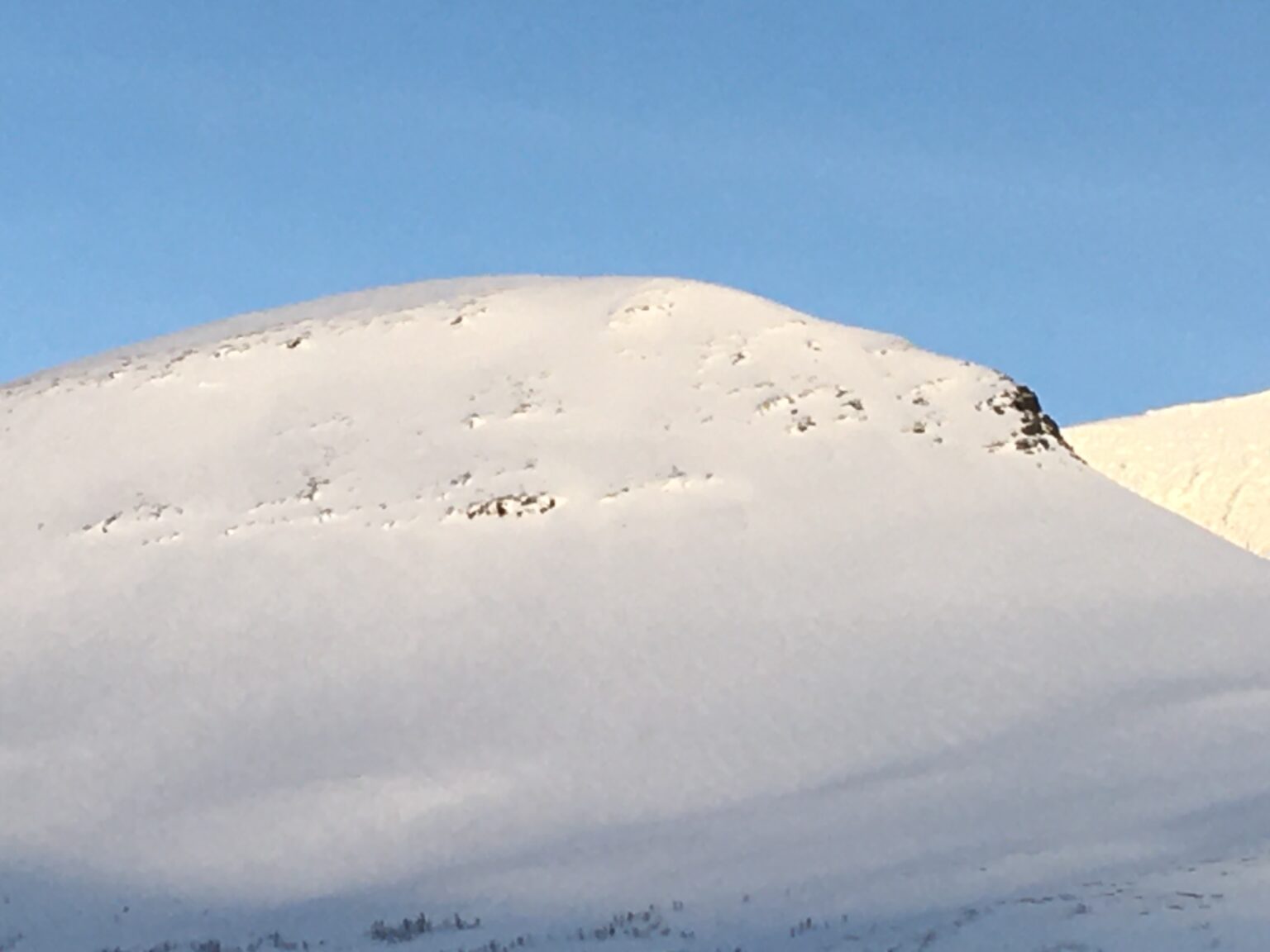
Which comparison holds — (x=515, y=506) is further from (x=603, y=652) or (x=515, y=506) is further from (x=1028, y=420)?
(x=1028, y=420)

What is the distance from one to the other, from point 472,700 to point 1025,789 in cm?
967

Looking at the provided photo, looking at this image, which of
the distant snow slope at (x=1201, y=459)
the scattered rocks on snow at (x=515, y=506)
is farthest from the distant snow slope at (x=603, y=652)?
the distant snow slope at (x=1201, y=459)

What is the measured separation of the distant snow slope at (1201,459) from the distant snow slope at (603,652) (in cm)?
2442

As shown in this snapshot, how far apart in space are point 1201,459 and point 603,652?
46.3 meters

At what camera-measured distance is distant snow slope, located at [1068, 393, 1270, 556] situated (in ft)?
210

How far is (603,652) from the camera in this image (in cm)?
2948

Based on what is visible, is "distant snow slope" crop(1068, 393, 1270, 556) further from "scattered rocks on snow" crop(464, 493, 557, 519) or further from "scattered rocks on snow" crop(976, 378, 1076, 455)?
"scattered rocks on snow" crop(464, 493, 557, 519)

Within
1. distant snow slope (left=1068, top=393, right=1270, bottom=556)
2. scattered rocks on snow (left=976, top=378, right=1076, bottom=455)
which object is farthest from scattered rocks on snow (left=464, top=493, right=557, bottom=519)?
distant snow slope (left=1068, top=393, right=1270, bottom=556)

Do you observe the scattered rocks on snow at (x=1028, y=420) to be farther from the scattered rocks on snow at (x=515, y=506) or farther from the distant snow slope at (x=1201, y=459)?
the distant snow slope at (x=1201, y=459)

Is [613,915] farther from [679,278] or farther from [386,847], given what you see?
[679,278]

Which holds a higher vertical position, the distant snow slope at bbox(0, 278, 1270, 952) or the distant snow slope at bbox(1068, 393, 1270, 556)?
the distant snow slope at bbox(1068, 393, 1270, 556)

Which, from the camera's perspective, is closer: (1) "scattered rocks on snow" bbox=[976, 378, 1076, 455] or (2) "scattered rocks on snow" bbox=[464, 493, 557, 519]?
(2) "scattered rocks on snow" bbox=[464, 493, 557, 519]

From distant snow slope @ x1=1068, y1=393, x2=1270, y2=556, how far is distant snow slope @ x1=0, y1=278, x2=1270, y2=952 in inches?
961

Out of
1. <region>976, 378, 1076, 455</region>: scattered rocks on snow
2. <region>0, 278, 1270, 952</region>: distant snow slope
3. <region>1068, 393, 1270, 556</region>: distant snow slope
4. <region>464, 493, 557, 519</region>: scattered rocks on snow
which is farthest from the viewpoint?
<region>1068, 393, 1270, 556</region>: distant snow slope
